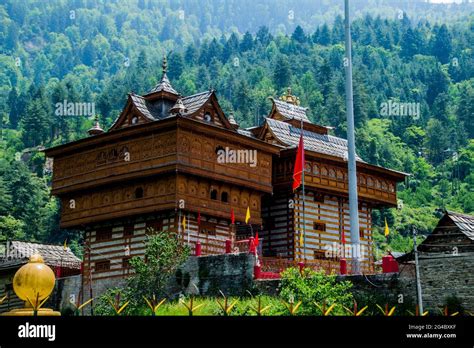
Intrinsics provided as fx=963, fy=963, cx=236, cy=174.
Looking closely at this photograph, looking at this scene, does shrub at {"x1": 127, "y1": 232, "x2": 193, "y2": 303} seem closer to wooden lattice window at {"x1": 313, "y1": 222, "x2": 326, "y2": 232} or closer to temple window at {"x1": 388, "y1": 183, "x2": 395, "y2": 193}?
wooden lattice window at {"x1": 313, "y1": 222, "x2": 326, "y2": 232}

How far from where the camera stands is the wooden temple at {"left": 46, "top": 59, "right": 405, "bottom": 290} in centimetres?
4519

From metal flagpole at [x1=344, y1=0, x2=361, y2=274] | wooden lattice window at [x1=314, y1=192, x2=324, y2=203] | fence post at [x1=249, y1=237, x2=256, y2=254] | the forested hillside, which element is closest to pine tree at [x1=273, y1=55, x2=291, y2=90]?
the forested hillside

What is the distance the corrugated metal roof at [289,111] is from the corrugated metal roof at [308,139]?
1.42 m

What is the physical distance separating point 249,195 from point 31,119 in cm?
8804

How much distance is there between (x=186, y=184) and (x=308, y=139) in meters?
12.3

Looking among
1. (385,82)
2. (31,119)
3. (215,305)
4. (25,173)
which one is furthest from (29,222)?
(385,82)

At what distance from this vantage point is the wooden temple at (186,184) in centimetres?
4519

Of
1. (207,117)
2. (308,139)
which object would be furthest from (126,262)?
(308,139)

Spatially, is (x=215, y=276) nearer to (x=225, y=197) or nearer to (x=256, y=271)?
(x=256, y=271)

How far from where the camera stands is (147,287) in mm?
41719

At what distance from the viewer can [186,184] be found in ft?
148

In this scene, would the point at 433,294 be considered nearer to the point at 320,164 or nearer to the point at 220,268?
the point at 220,268

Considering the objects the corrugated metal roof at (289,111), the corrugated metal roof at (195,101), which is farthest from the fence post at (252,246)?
the corrugated metal roof at (289,111)

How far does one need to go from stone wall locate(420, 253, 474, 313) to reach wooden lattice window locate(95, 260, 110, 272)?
18.0 m
